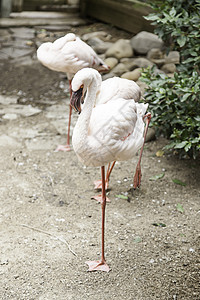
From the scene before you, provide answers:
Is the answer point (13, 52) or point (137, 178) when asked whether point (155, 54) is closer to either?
point (13, 52)

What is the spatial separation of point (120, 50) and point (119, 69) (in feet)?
2.06

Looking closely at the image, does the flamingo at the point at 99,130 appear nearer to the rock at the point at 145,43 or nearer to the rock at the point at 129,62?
the rock at the point at 129,62

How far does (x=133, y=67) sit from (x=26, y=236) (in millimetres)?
3799

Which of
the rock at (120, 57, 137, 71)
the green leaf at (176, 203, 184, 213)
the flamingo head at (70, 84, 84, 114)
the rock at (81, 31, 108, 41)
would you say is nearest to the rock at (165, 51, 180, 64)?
the rock at (120, 57, 137, 71)

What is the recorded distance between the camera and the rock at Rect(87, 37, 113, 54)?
7121mm

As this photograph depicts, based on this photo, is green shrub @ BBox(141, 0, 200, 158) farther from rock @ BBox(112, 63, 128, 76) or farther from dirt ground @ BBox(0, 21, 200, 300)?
rock @ BBox(112, 63, 128, 76)

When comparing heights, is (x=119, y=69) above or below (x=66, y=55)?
below

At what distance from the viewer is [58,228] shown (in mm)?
3402

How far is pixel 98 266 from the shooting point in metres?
2.94

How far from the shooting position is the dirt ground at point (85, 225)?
2811mm

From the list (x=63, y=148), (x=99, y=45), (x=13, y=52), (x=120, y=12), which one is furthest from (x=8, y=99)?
(x=120, y=12)

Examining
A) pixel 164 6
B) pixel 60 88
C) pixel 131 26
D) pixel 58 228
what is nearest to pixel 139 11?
pixel 131 26

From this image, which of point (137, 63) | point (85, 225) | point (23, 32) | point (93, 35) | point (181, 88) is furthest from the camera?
point (23, 32)

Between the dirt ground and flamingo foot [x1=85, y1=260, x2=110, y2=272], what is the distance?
4cm
